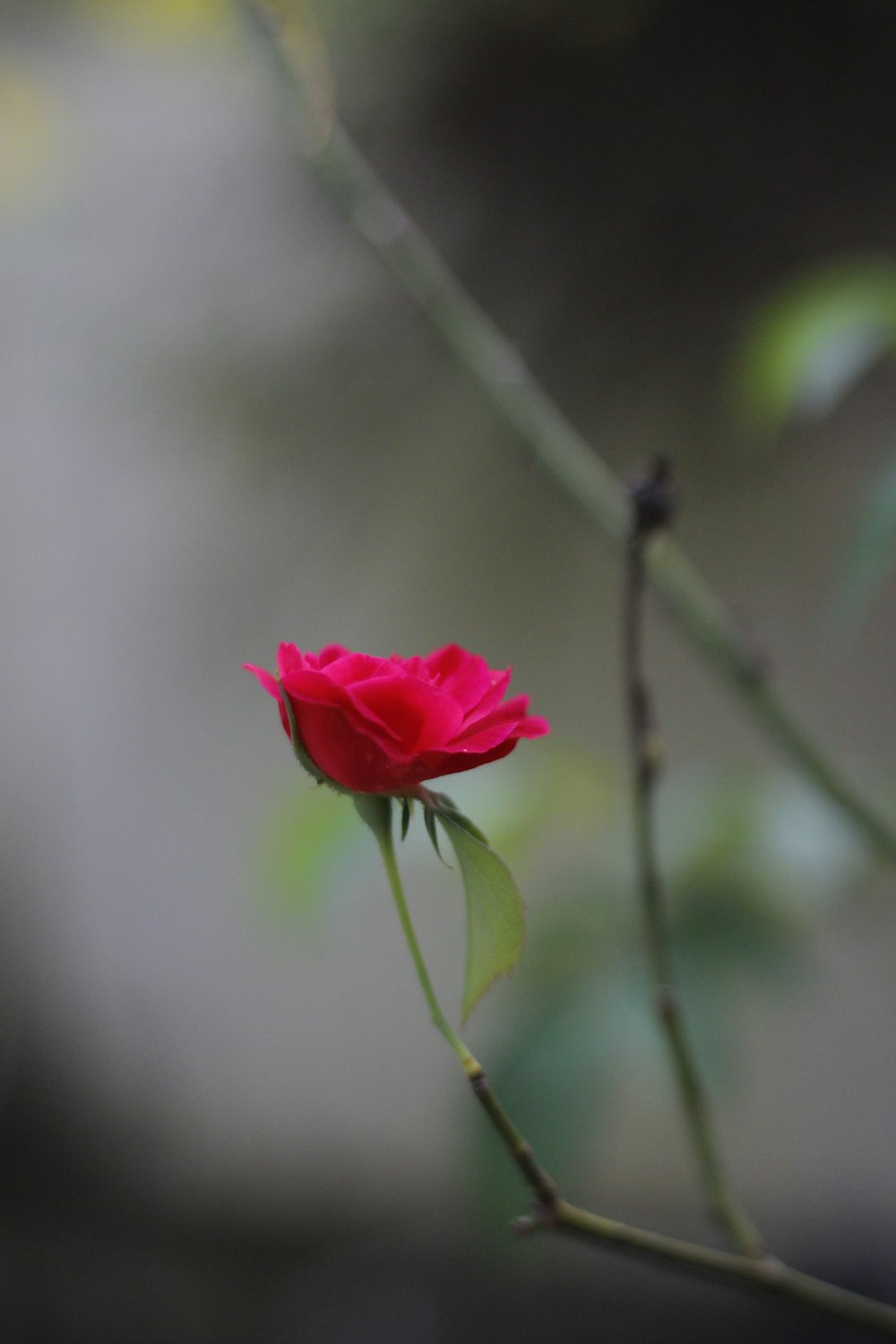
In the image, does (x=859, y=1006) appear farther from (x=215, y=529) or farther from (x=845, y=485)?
(x=215, y=529)

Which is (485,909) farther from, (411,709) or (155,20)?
(155,20)

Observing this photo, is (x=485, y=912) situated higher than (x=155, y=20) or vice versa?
(x=155, y=20)

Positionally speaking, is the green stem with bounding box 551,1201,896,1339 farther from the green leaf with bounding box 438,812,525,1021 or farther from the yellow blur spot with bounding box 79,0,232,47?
the yellow blur spot with bounding box 79,0,232,47

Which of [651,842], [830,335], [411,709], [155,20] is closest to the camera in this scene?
[411,709]

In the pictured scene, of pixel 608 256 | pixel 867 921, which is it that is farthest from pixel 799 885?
pixel 608 256

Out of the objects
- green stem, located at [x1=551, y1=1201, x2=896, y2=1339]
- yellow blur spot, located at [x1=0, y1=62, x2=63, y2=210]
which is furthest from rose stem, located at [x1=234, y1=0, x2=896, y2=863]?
yellow blur spot, located at [x1=0, y1=62, x2=63, y2=210]

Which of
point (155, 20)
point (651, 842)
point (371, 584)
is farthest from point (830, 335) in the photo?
point (155, 20)
